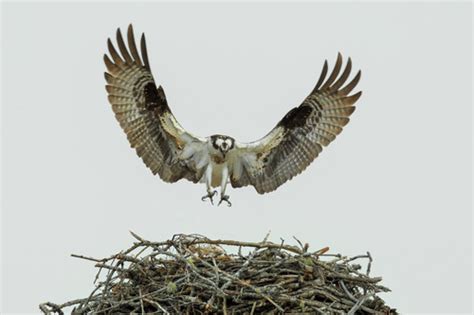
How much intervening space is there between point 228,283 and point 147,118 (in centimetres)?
245

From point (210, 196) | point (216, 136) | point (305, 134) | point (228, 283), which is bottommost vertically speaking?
point (228, 283)

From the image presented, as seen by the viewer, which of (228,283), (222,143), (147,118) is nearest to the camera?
(228,283)

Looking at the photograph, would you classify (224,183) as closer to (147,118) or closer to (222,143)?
(222,143)

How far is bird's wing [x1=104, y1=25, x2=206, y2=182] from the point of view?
8.00 m

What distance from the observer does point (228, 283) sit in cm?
605

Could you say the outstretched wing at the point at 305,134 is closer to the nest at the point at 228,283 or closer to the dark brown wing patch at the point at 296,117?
the dark brown wing patch at the point at 296,117

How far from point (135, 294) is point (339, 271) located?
133cm

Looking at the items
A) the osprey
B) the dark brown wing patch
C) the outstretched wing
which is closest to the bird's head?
the osprey

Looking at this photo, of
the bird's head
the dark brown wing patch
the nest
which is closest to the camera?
the nest

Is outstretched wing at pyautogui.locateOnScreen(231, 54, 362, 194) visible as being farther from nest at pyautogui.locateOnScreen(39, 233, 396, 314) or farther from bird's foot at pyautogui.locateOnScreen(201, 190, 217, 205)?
nest at pyautogui.locateOnScreen(39, 233, 396, 314)

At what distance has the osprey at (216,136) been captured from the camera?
800cm

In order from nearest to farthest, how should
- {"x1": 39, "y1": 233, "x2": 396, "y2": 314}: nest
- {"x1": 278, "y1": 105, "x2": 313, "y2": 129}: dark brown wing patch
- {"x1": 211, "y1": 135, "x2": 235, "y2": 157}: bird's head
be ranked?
{"x1": 39, "y1": 233, "x2": 396, "y2": 314}: nest, {"x1": 211, "y1": 135, "x2": 235, "y2": 157}: bird's head, {"x1": 278, "y1": 105, "x2": 313, "y2": 129}: dark brown wing patch

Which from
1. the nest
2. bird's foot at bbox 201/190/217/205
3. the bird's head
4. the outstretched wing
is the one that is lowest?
the nest

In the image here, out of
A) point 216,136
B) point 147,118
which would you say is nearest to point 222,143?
point 216,136
